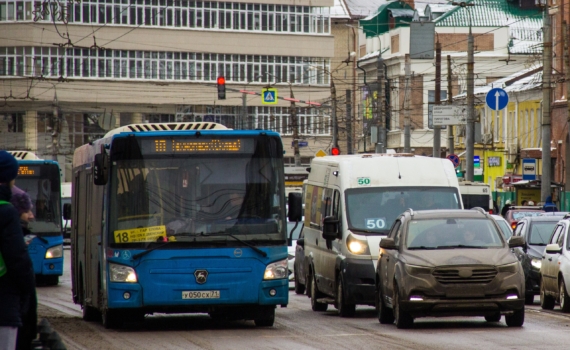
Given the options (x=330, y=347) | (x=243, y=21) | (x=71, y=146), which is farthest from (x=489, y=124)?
(x=330, y=347)

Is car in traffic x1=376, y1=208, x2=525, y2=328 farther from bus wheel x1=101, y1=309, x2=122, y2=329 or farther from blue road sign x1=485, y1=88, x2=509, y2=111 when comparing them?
blue road sign x1=485, y1=88, x2=509, y2=111

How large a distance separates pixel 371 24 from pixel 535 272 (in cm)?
8028

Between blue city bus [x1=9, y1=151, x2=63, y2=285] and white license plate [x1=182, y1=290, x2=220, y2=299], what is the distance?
12848 millimetres

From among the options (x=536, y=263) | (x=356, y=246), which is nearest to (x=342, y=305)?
(x=356, y=246)

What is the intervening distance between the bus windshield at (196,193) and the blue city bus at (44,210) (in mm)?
12393

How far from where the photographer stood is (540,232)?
2411 cm

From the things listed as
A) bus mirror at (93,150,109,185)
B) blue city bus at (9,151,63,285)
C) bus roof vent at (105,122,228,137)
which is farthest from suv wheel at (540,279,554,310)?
blue city bus at (9,151,63,285)

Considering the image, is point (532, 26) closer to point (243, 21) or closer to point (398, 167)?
point (243, 21)

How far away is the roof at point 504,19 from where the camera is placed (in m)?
91.4

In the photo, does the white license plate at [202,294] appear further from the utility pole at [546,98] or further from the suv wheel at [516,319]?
the utility pole at [546,98]

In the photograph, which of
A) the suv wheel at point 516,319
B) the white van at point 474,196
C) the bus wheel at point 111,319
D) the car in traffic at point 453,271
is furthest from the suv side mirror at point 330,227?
the white van at point 474,196

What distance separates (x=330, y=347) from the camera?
13516 millimetres

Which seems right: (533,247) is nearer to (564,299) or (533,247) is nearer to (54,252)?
(564,299)

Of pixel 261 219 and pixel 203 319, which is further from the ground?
pixel 261 219
